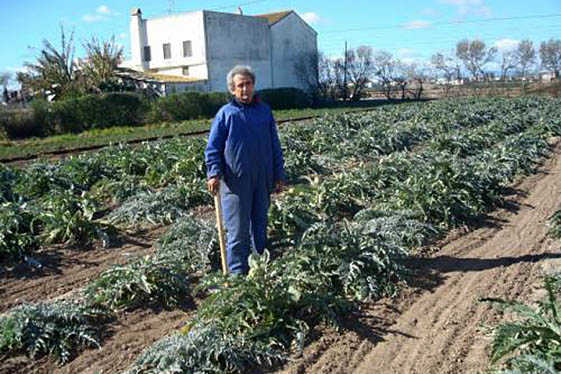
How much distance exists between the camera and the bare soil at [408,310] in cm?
355

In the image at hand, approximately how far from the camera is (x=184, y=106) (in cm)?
2725

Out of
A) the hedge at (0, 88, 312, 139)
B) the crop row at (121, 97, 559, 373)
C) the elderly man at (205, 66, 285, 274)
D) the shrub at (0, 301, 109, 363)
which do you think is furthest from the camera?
the hedge at (0, 88, 312, 139)

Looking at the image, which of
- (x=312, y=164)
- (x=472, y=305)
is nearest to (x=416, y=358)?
(x=472, y=305)

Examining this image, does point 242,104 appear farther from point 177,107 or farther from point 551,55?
point 551,55

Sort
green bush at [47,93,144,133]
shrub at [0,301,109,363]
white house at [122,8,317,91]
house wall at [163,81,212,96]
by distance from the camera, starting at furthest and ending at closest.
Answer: white house at [122,8,317,91], house wall at [163,81,212,96], green bush at [47,93,144,133], shrub at [0,301,109,363]

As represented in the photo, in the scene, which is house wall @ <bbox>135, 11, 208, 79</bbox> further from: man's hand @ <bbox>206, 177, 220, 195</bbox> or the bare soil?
man's hand @ <bbox>206, 177, 220, 195</bbox>

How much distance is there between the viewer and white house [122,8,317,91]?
3728 cm

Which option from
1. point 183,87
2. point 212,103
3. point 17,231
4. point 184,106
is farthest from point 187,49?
point 17,231

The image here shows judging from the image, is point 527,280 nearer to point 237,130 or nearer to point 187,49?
point 237,130

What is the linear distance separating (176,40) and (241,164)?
37.0 meters

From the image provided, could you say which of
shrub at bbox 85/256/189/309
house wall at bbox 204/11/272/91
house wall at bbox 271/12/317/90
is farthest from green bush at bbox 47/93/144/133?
house wall at bbox 271/12/317/90

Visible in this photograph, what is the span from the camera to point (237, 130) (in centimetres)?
460

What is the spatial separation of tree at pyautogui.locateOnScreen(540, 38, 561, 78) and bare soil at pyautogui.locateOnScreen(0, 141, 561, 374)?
4984 cm

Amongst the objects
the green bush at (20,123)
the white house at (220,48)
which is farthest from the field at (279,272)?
the white house at (220,48)
